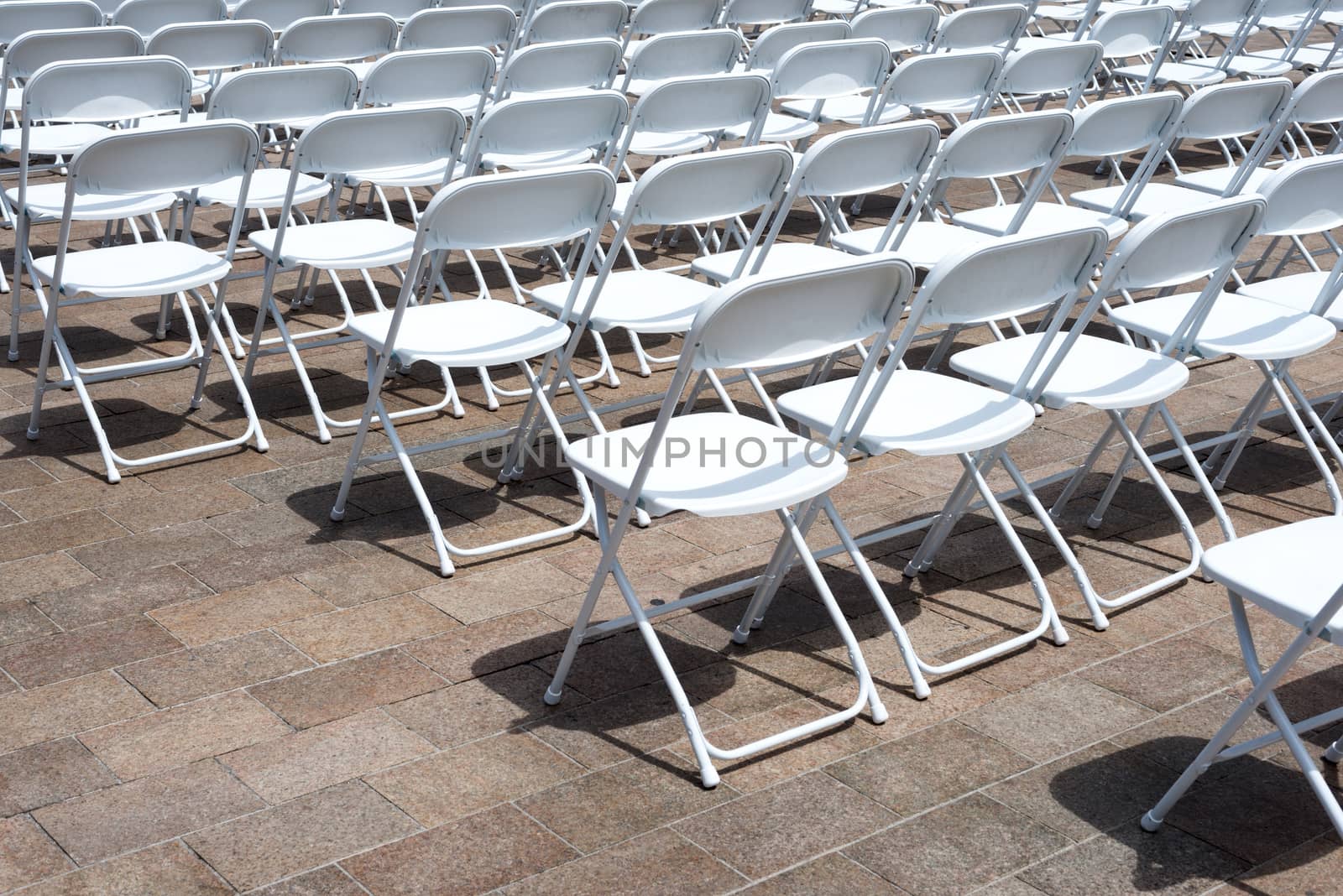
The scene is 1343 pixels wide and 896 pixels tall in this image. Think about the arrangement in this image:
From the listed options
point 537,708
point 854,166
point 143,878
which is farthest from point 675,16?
point 143,878

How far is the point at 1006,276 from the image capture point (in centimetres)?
364

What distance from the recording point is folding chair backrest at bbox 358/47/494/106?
18.3ft

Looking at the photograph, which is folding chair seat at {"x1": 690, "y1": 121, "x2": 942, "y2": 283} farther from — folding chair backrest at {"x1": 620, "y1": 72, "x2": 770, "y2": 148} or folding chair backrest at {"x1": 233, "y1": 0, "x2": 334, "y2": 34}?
folding chair backrest at {"x1": 233, "y1": 0, "x2": 334, "y2": 34}

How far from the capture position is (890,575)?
435cm

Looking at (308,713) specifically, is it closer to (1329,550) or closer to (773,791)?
(773,791)

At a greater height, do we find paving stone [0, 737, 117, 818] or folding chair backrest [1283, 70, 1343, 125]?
folding chair backrest [1283, 70, 1343, 125]

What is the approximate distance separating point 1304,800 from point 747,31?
1021 centimetres

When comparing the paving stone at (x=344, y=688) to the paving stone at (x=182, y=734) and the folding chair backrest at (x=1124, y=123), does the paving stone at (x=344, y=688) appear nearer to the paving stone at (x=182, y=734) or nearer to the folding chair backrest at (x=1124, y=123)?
the paving stone at (x=182, y=734)

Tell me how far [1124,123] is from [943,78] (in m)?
1.05

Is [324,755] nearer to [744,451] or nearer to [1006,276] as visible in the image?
[744,451]

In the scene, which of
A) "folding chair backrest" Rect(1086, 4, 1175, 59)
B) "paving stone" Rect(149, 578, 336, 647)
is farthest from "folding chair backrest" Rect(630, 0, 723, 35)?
"paving stone" Rect(149, 578, 336, 647)

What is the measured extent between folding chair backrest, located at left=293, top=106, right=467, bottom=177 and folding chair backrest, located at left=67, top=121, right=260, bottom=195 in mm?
234

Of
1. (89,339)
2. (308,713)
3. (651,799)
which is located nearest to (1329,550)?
(651,799)

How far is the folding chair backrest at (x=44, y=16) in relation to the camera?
20.7 ft
